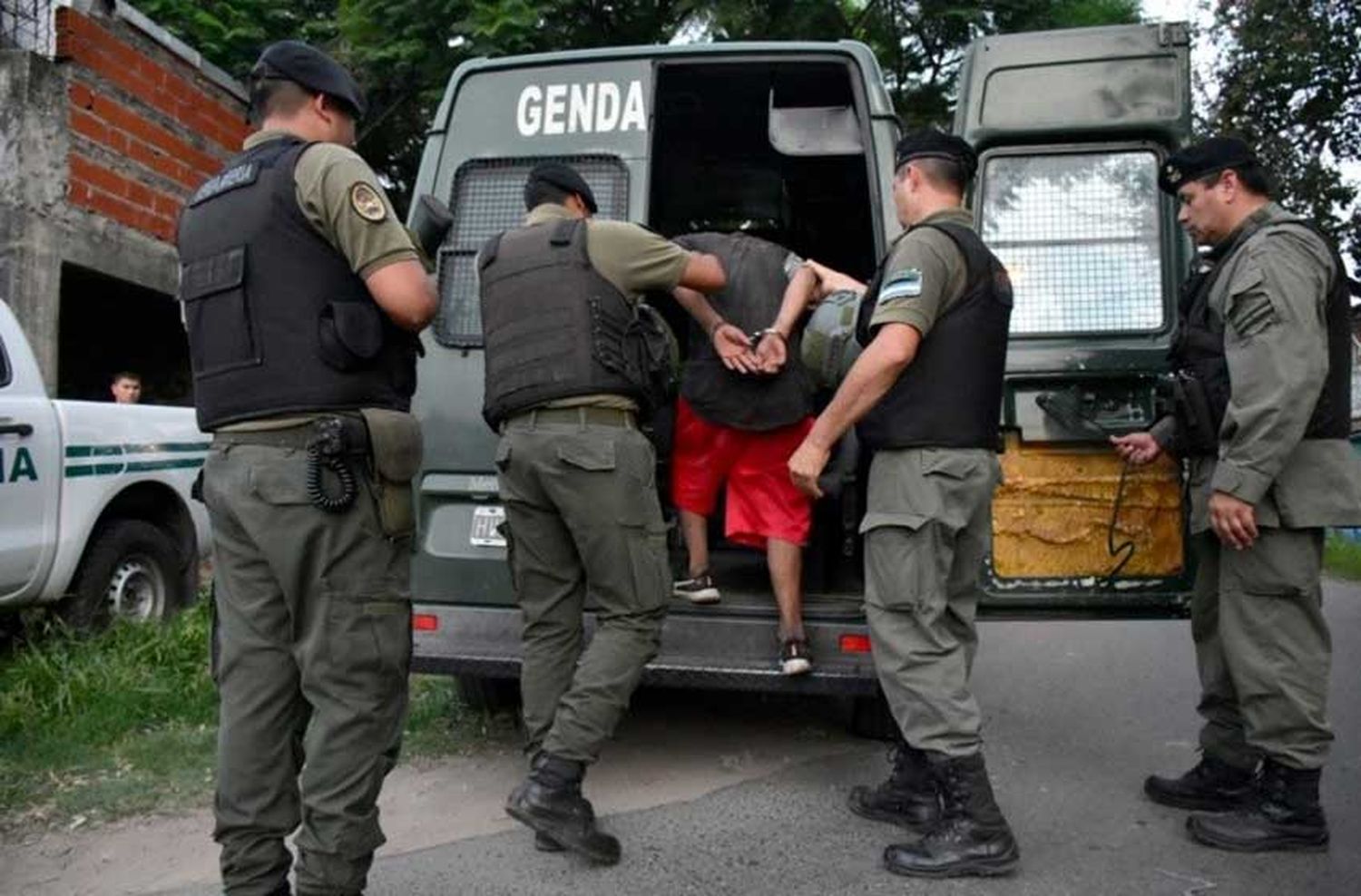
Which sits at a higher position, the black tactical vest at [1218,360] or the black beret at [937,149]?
the black beret at [937,149]

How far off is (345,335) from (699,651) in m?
1.62

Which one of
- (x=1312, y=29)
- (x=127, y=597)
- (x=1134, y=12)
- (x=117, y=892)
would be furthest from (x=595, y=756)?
(x=1312, y=29)

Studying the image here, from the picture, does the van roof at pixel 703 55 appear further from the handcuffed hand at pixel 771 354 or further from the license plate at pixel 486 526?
the license plate at pixel 486 526

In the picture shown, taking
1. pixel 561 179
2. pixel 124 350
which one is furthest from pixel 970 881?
pixel 124 350

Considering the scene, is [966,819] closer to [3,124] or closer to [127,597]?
[127,597]

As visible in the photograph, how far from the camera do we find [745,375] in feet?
12.6

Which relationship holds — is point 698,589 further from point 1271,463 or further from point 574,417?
point 1271,463

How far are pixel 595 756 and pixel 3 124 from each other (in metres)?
5.86

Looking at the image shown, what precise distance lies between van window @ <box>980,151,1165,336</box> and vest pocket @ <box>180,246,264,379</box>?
102 inches

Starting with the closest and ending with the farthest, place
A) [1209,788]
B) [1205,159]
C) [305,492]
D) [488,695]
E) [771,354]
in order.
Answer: [305,492] < [1205,159] < [1209,788] < [771,354] < [488,695]

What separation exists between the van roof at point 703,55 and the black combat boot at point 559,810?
2.25 meters

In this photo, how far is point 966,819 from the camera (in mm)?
3061

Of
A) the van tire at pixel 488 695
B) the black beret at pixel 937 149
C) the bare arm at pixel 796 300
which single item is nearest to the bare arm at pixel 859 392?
the black beret at pixel 937 149

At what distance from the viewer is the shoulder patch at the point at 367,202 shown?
8.26ft
